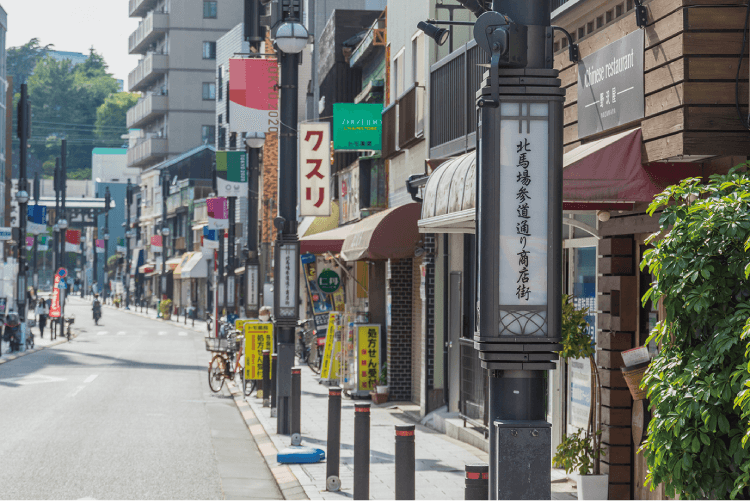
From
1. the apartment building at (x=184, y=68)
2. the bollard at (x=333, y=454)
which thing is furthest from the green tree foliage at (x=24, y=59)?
the bollard at (x=333, y=454)

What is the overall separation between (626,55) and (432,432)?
892cm

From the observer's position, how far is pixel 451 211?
1046 cm

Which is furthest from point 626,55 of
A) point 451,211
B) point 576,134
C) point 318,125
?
point 318,125

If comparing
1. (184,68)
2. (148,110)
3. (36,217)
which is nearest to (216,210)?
(36,217)

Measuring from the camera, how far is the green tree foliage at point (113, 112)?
133m

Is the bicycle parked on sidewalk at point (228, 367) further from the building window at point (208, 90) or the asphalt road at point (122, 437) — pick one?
the building window at point (208, 90)

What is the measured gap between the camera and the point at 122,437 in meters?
15.2

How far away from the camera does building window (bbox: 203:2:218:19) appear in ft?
308

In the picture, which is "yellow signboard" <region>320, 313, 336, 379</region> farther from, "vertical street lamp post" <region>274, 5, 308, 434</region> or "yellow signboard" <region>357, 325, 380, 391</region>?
"vertical street lamp post" <region>274, 5, 308, 434</region>

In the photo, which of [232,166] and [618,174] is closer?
[618,174]

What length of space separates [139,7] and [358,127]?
86747mm

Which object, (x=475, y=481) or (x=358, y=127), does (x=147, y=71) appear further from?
(x=475, y=481)

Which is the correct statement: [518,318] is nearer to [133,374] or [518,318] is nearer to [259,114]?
[259,114]

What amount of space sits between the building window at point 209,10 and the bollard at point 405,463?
9092 centimetres
